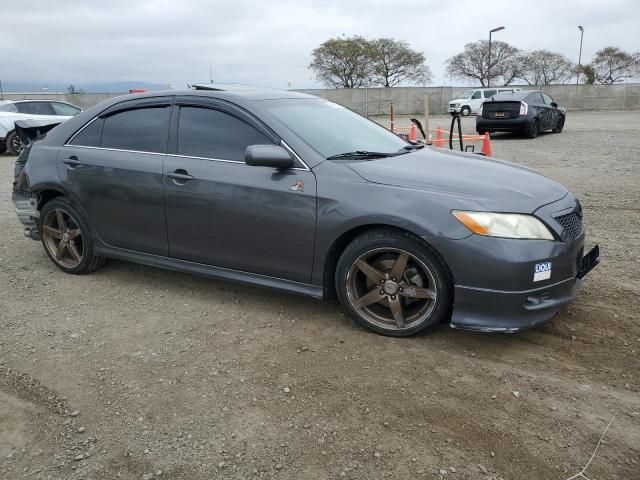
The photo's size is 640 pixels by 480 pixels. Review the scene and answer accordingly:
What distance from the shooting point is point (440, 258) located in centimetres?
332

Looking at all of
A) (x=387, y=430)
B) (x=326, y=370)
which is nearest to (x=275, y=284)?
(x=326, y=370)

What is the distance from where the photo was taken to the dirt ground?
97.0 inches

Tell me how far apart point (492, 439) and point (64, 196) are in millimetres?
3968

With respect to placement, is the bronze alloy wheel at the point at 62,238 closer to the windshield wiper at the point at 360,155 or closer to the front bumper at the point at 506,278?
the windshield wiper at the point at 360,155

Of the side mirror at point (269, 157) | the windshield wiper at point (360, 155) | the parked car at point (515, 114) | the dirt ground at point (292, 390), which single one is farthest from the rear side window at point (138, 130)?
the parked car at point (515, 114)

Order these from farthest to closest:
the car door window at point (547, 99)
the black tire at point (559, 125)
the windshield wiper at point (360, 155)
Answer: the black tire at point (559, 125) < the car door window at point (547, 99) < the windshield wiper at point (360, 155)

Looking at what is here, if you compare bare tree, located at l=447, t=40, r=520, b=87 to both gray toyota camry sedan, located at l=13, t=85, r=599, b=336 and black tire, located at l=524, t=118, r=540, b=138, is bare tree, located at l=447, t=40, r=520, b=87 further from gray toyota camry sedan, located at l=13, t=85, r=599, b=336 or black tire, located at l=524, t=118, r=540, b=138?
gray toyota camry sedan, located at l=13, t=85, r=599, b=336

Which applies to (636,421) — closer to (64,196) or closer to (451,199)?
(451,199)

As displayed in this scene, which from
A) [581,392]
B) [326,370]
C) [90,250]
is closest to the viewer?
[581,392]

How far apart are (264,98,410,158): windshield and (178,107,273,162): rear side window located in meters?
0.24

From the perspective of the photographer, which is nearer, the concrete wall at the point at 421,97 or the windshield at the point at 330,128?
the windshield at the point at 330,128

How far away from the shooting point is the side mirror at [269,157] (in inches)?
142

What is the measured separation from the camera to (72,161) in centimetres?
463

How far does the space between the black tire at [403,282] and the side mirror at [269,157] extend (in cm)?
70
